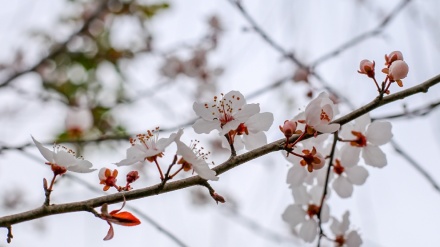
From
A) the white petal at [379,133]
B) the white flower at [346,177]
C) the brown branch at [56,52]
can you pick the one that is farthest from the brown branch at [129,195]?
the brown branch at [56,52]

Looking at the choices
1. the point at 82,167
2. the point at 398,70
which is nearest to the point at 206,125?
the point at 82,167

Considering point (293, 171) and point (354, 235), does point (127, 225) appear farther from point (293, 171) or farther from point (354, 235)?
point (354, 235)

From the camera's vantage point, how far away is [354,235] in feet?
4.30

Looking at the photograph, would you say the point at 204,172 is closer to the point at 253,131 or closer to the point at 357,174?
the point at 253,131

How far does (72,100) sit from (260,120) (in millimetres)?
2019

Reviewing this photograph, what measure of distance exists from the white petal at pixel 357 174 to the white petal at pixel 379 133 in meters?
0.14

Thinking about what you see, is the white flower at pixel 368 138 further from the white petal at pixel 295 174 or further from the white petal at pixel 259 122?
the white petal at pixel 259 122

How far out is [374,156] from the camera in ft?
3.88

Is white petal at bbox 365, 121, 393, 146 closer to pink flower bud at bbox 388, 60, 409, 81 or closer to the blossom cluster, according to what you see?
the blossom cluster

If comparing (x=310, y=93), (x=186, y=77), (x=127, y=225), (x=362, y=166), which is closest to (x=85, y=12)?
(x=186, y=77)

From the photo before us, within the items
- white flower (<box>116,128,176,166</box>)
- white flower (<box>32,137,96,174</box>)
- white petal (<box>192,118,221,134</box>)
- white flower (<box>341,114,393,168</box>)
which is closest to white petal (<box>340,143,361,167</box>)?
white flower (<box>341,114,393,168</box>)

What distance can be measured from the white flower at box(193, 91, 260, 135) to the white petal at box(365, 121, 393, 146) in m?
0.32

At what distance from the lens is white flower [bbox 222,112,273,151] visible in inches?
39.0

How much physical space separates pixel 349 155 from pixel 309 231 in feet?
0.83
